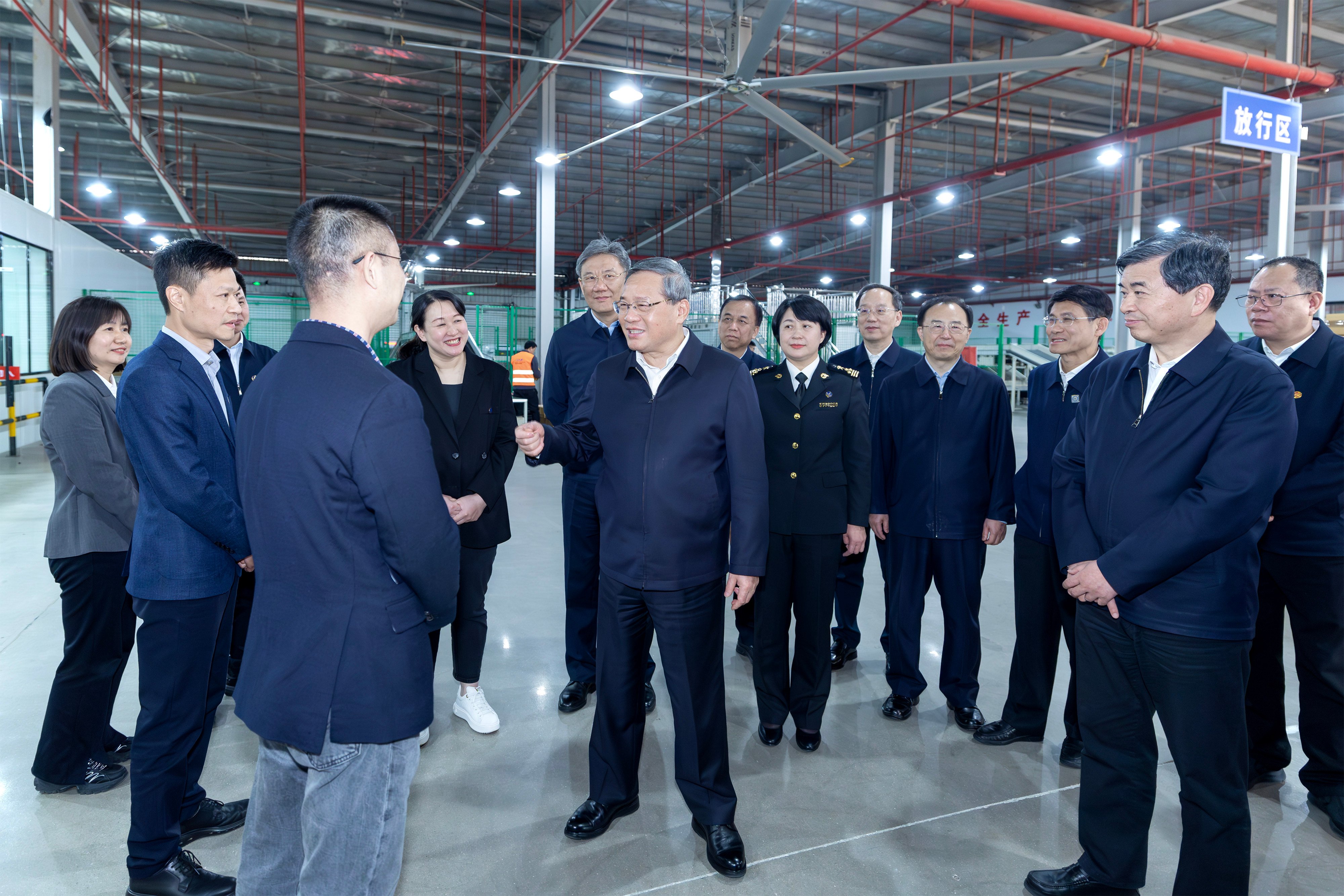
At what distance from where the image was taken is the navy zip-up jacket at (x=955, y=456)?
3.04 m

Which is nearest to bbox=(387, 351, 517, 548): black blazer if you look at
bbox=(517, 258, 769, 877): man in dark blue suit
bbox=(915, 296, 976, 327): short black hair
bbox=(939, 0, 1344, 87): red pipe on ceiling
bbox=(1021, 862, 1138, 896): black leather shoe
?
bbox=(517, 258, 769, 877): man in dark blue suit

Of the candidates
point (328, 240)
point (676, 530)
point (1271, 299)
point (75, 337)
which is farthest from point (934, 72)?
point (75, 337)

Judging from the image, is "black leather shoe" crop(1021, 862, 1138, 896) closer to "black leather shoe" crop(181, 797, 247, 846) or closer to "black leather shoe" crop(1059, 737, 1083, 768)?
"black leather shoe" crop(1059, 737, 1083, 768)

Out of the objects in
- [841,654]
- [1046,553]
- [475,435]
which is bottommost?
[841,654]

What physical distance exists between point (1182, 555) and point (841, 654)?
2039 millimetres

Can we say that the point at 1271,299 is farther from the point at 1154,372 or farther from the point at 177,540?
the point at 177,540

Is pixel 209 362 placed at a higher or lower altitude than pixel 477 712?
higher

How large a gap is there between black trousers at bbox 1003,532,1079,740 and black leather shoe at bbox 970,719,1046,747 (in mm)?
20

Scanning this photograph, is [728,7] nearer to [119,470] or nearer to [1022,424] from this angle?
[119,470]

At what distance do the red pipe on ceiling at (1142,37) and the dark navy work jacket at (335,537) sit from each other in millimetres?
5140

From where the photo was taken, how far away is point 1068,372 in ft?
9.53

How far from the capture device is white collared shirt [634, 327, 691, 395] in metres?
2.22

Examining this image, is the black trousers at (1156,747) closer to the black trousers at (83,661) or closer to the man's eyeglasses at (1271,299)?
the man's eyeglasses at (1271,299)

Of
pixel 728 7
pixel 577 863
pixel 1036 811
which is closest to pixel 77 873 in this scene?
pixel 577 863
